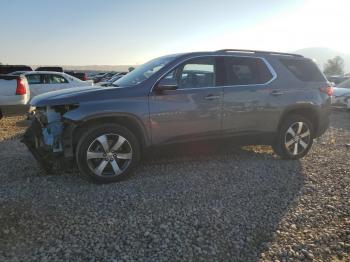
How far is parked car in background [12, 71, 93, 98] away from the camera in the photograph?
13672 millimetres

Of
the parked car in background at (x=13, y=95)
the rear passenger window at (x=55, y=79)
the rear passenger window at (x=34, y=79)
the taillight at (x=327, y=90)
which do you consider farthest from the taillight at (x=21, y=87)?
the taillight at (x=327, y=90)

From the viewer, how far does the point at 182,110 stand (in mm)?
5250

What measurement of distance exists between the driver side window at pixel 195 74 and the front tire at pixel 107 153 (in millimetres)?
1087

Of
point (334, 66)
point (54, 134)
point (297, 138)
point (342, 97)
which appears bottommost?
point (334, 66)

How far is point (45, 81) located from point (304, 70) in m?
10.5

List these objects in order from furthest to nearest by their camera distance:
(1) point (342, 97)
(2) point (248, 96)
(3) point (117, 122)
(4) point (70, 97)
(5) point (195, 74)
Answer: (1) point (342, 97) < (2) point (248, 96) < (5) point (195, 74) < (3) point (117, 122) < (4) point (70, 97)

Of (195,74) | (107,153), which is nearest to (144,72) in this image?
(195,74)

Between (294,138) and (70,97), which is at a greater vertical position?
(70,97)

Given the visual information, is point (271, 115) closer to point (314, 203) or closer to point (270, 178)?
point (270, 178)

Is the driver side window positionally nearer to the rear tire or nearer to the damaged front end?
the damaged front end

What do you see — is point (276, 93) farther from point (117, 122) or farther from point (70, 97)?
point (70, 97)

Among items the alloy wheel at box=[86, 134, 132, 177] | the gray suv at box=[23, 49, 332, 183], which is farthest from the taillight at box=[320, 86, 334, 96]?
the alloy wheel at box=[86, 134, 132, 177]

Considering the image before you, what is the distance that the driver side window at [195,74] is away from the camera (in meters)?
5.33

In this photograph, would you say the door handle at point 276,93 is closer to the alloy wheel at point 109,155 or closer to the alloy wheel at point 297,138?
the alloy wheel at point 297,138
